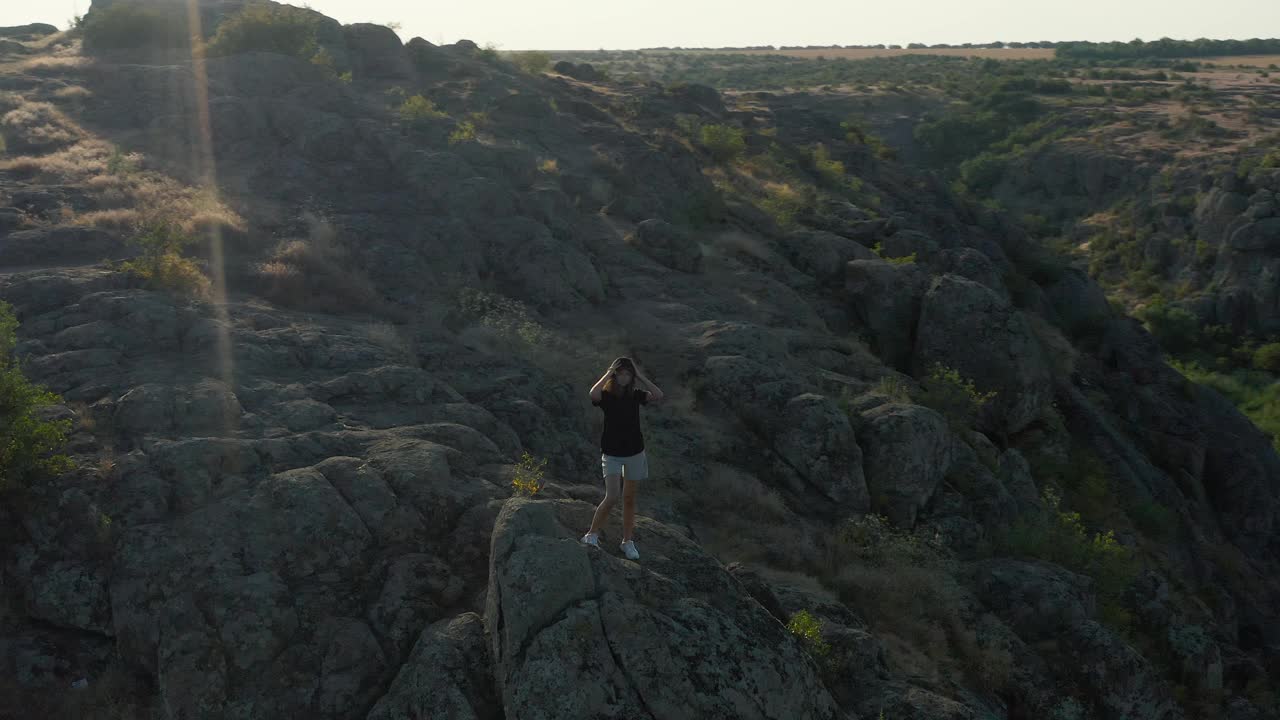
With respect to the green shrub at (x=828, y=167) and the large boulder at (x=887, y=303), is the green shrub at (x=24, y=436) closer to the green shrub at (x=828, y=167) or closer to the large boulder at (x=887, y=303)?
the large boulder at (x=887, y=303)

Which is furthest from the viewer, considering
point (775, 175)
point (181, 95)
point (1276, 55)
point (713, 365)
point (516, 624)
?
point (1276, 55)

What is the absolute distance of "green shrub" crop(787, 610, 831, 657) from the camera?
8.39 metres

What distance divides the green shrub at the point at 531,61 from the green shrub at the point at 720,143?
9167mm

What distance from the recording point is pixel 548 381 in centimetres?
1323

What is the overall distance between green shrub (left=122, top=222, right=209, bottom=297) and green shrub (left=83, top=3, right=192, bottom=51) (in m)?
15.4

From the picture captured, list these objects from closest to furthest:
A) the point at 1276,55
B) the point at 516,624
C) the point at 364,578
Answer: the point at 516,624
the point at 364,578
the point at 1276,55

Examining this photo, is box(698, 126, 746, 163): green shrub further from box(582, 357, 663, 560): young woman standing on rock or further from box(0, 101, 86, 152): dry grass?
box(582, 357, 663, 560): young woman standing on rock

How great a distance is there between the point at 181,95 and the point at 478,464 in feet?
53.1

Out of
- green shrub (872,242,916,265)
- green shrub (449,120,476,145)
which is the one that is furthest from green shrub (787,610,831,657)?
green shrub (449,120,476,145)

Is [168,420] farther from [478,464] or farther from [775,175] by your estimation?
[775,175]

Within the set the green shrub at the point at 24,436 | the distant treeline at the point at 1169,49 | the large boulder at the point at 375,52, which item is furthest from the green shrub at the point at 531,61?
the distant treeline at the point at 1169,49

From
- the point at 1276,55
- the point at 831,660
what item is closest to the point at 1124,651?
the point at 831,660

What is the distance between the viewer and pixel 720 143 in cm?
3228

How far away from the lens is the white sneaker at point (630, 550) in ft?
25.9
